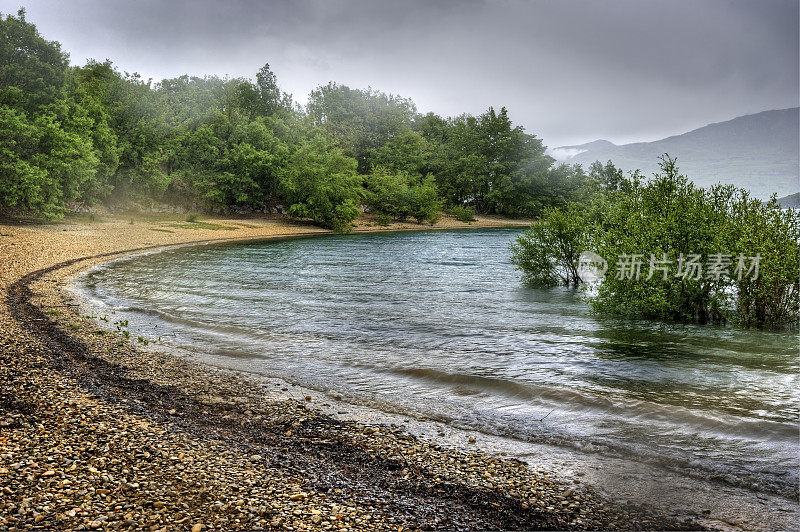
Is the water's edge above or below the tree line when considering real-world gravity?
below

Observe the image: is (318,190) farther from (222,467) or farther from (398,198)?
(222,467)

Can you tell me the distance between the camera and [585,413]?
787 centimetres

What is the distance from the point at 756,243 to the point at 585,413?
7.92m

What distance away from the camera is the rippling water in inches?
276

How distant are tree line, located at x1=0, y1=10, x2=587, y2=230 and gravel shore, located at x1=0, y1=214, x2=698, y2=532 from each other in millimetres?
20130

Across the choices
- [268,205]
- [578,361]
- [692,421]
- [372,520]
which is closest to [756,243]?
[578,361]


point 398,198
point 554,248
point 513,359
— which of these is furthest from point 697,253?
point 398,198

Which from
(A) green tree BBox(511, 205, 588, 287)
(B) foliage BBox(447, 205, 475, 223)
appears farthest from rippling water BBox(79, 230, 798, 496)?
(B) foliage BBox(447, 205, 475, 223)

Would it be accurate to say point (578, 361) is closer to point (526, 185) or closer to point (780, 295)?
point (780, 295)

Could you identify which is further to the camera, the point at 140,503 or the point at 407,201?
the point at 407,201

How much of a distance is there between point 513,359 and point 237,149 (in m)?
56.7

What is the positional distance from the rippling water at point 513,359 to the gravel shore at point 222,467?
54.8 inches

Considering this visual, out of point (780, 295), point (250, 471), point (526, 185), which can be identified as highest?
point (526, 185)

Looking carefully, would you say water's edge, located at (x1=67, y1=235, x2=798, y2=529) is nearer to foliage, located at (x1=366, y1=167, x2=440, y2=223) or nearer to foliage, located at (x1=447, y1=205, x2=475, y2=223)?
foliage, located at (x1=366, y1=167, x2=440, y2=223)
